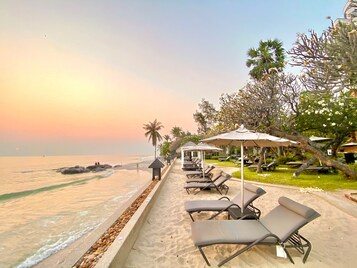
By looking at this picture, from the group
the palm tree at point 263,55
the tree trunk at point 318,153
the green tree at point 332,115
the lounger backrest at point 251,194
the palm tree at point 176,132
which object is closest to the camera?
the lounger backrest at point 251,194

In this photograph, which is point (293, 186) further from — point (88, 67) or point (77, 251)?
point (88, 67)

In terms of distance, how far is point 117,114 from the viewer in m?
23.7

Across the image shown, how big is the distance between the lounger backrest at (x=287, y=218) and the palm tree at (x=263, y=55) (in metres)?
18.8

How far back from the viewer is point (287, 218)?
3.45 meters

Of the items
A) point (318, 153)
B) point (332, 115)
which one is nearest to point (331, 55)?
point (318, 153)

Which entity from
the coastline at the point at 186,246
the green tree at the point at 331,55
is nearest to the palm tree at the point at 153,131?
the coastline at the point at 186,246

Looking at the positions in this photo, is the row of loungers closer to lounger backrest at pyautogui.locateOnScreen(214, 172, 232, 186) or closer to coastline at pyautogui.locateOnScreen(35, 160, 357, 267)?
coastline at pyautogui.locateOnScreen(35, 160, 357, 267)

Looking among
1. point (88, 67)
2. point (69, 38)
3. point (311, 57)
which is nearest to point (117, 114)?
point (88, 67)

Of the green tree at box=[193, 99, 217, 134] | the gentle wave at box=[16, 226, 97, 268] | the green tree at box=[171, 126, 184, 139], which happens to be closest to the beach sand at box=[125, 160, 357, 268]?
the gentle wave at box=[16, 226, 97, 268]

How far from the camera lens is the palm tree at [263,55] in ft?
66.6

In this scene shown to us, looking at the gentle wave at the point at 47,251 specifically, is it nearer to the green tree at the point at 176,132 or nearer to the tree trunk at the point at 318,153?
the tree trunk at the point at 318,153

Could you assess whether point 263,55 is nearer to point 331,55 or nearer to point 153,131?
point 331,55

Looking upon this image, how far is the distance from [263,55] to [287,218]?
2053 centimetres

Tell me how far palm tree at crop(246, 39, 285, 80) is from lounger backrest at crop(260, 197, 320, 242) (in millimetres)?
18762
